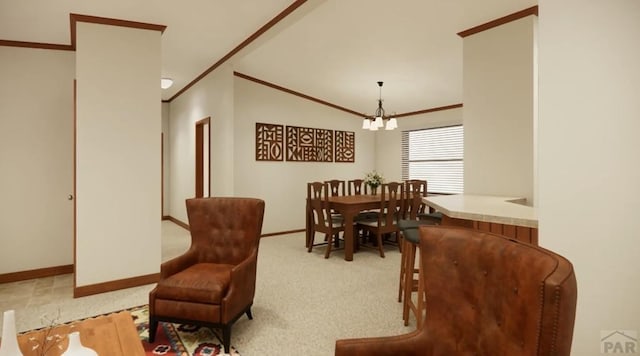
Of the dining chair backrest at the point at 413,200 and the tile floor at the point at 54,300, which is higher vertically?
the dining chair backrest at the point at 413,200

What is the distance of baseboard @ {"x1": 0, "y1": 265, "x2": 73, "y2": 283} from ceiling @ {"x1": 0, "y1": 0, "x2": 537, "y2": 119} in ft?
8.22

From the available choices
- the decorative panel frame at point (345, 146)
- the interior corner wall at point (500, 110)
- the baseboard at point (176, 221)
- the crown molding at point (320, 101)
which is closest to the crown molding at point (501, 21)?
the interior corner wall at point (500, 110)

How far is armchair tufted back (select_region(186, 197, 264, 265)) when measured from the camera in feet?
8.71

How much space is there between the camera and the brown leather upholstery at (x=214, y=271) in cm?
221

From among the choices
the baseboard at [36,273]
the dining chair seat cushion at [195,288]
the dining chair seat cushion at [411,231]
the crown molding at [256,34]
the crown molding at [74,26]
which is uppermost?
the crown molding at [256,34]

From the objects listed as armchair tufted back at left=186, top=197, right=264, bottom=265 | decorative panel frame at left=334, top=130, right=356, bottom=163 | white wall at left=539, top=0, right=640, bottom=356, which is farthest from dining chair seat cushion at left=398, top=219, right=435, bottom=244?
decorative panel frame at left=334, top=130, right=356, bottom=163

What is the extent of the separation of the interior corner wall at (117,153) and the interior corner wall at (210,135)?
149 centimetres

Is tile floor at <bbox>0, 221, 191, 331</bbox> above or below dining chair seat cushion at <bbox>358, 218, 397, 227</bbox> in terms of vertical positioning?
below

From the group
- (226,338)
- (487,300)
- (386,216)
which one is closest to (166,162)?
(386,216)

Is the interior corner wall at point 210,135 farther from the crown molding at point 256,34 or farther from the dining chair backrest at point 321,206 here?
the dining chair backrest at point 321,206

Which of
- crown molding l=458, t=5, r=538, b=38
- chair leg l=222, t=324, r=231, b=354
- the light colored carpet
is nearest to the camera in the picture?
chair leg l=222, t=324, r=231, b=354

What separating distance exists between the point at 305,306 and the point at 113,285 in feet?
6.37

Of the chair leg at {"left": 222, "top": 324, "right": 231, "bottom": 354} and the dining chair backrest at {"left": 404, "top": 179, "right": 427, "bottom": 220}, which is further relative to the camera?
the dining chair backrest at {"left": 404, "top": 179, "right": 427, "bottom": 220}

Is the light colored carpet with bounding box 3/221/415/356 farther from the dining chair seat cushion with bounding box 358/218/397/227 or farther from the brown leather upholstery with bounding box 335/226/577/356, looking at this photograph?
Answer: the brown leather upholstery with bounding box 335/226/577/356
